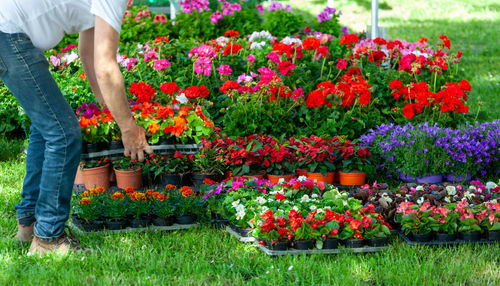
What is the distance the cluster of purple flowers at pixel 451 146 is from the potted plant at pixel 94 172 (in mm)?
2039

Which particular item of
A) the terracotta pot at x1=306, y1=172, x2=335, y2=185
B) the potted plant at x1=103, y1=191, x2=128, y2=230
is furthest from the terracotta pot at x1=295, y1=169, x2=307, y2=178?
the potted plant at x1=103, y1=191, x2=128, y2=230

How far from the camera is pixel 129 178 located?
4.24 metres

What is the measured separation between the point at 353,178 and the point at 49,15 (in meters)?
2.50

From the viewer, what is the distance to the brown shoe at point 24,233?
3.26m

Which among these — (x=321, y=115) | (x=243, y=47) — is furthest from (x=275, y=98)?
(x=243, y=47)

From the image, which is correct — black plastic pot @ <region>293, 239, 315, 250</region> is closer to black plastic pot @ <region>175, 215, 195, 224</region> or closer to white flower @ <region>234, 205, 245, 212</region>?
white flower @ <region>234, 205, 245, 212</region>

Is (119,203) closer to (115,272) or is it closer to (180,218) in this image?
(180,218)

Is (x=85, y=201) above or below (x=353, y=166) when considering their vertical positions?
above

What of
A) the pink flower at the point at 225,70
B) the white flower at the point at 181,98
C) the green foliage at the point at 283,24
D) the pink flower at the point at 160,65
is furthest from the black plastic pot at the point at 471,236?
the green foliage at the point at 283,24

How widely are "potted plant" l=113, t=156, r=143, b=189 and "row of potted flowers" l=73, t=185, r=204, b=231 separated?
0.57 metres

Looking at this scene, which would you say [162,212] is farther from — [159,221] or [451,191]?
[451,191]

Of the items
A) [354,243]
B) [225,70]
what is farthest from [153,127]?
[354,243]

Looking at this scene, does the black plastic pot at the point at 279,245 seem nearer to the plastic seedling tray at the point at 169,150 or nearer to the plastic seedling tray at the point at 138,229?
the plastic seedling tray at the point at 138,229

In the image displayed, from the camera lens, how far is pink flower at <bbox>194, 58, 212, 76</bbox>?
5.09m
